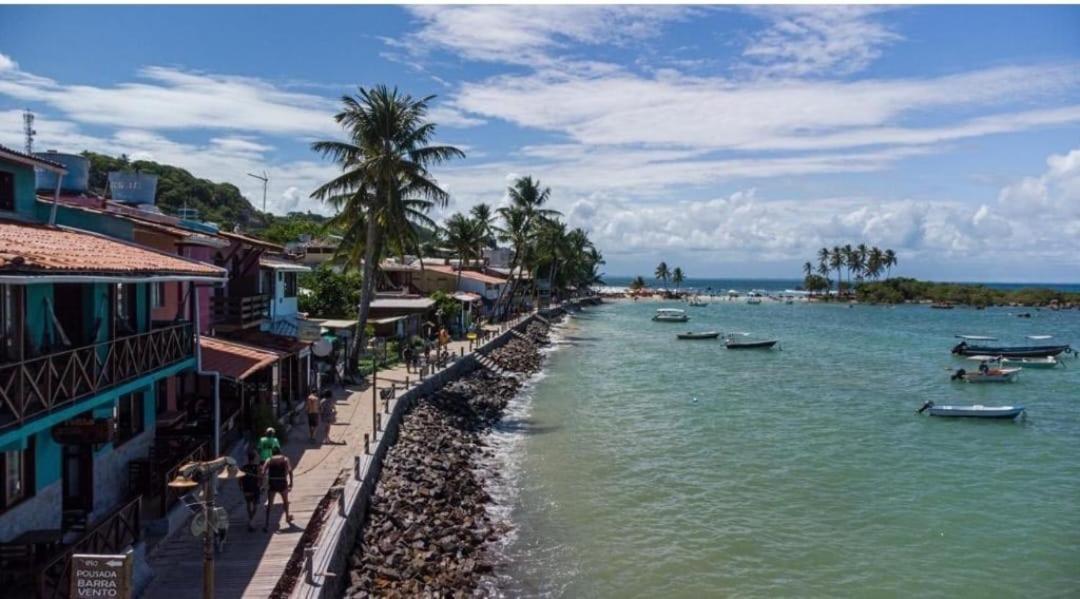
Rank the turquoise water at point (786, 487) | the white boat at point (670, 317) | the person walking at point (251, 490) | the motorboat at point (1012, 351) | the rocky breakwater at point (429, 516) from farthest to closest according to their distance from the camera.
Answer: the white boat at point (670, 317), the motorboat at point (1012, 351), the turquoise water at point (786, 487), the rocky breakwater at point (429, 516), the person walking at point (251, 490)

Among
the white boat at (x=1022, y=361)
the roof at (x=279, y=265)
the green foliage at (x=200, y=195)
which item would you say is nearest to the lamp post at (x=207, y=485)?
the roof at (x=279, y=265)

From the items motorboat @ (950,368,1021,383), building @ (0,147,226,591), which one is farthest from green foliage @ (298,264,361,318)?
motorboat @ (950,368,1021,383)

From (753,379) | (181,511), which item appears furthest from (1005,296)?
(181,511)

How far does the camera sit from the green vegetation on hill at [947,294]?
150962 millimetres

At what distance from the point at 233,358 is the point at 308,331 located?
9013mm

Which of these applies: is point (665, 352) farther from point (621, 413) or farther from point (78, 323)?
point (78, 323)

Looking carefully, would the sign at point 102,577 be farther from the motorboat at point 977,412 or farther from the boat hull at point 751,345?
the boat hull at point 751,345

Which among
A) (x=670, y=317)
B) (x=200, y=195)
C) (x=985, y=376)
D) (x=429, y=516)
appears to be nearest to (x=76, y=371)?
(x=429, y=516)

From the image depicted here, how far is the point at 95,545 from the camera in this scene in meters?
12.3

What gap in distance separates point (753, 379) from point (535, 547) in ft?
107

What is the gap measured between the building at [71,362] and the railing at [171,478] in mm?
274

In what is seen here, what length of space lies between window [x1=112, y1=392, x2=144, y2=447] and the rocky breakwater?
18.3 feet

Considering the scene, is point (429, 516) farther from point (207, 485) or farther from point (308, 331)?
point (308, 331)

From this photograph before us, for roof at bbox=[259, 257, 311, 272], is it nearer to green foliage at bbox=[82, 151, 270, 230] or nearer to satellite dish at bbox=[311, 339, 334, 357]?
satellite dish at bbox=[311, 339, 334, 357]
